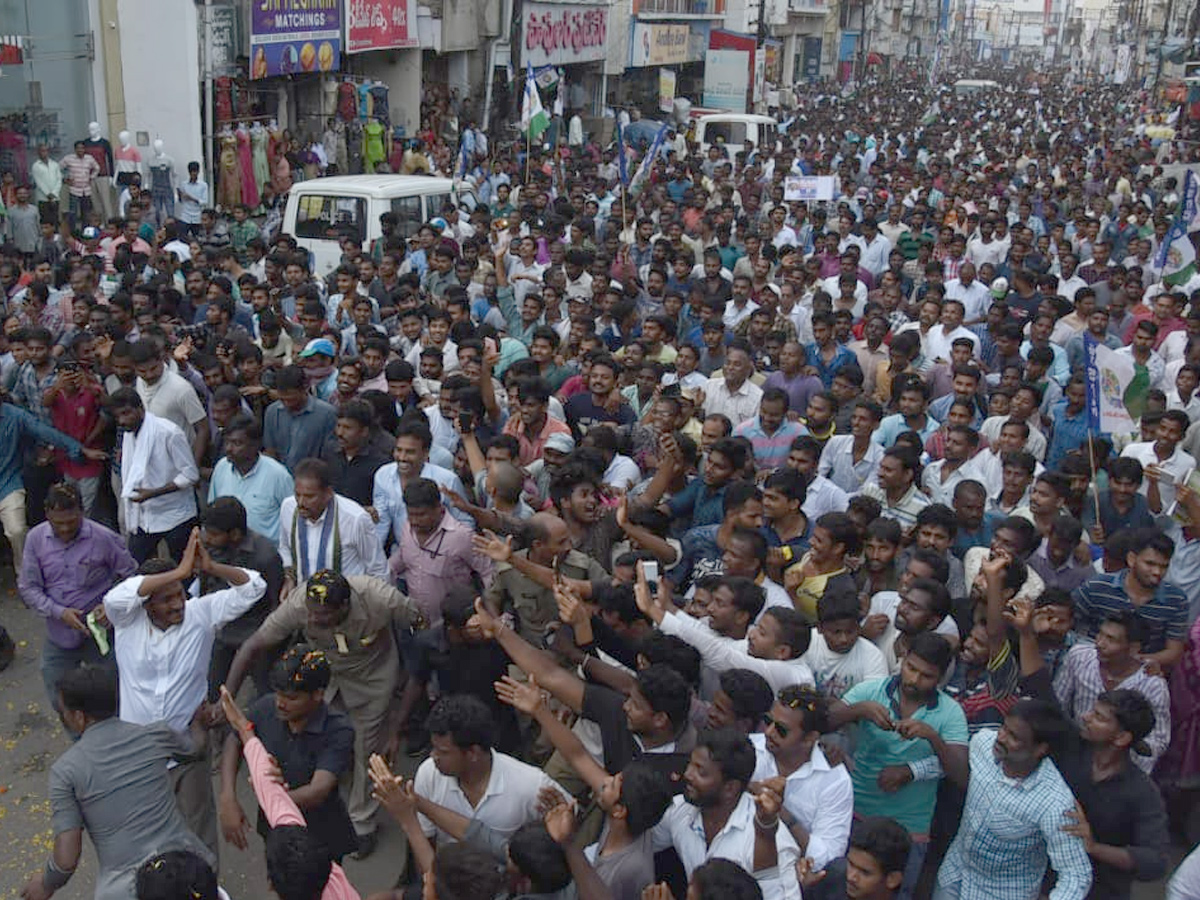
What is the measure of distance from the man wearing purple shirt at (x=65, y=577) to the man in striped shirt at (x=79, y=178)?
11.0m

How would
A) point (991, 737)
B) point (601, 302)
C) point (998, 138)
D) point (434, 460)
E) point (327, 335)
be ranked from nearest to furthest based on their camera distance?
point (991, 737), point (434, 460), point (327, 335), point (601, 302), point (998, 138)

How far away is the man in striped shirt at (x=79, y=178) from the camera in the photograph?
48.7 ft

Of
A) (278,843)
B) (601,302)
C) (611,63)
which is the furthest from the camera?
(611,63)

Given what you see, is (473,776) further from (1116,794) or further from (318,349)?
(318,349)

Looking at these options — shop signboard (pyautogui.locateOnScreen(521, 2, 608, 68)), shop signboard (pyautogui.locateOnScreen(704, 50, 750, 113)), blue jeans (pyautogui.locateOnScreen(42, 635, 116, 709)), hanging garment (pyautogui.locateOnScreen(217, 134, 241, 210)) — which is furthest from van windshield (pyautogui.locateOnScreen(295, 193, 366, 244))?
shop signboard (pyautogui.locateOnScreen(704, 50, 750, 113))

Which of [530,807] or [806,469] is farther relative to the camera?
[806,469]

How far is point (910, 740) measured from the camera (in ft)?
13.1

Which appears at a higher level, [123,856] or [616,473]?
[616,473]

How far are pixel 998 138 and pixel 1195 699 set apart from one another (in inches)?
1049

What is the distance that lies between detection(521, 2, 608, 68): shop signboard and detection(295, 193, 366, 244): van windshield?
52.6 feet

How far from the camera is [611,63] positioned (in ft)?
108

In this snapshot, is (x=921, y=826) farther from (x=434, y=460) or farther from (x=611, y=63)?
(x=611, y=63)

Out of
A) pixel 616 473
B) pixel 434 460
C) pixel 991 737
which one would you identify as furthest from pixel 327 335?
pixel 991 737

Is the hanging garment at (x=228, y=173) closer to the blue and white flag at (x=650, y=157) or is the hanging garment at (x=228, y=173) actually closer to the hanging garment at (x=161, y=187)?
the hanging garment at (x=161, y=187)
